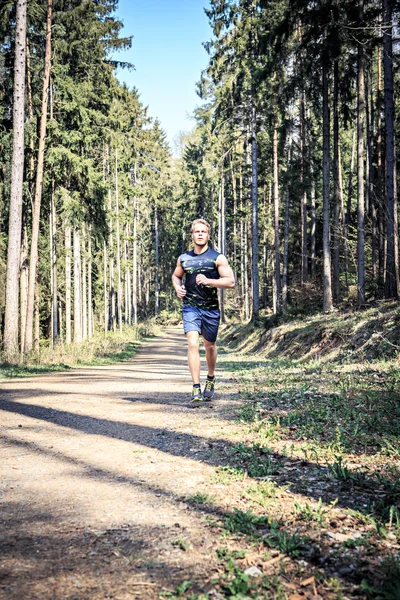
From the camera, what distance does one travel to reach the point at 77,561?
7.18 feet

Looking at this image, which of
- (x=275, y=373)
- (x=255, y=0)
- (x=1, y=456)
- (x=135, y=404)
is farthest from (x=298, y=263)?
(x=1, y=456)

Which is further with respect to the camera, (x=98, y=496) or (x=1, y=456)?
(x=1, y=456)

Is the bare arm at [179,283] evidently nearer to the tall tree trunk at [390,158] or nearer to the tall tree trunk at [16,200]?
the tall tree trunk at [16,200]

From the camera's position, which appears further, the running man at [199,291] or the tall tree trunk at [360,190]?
the tall tree trunk at [360,190]

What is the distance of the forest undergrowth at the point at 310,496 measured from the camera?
2020 mm

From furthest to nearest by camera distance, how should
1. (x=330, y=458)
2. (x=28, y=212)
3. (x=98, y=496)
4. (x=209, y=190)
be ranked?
(x=209, y=190) → (x=28, y=212) → (x=330, y=458) → (x=98, y=496)

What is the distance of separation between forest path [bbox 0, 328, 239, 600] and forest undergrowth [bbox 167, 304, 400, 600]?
19 cm

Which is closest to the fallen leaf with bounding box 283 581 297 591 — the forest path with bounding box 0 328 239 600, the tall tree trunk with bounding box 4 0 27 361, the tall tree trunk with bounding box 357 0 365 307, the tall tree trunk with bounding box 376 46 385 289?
the forest path with bounding box 0 328 239 600

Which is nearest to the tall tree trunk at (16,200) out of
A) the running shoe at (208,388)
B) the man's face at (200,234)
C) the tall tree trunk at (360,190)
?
the running shoe at (208,388)

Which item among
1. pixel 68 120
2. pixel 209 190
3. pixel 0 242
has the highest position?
pixel 209 190

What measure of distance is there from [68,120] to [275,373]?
1656cm

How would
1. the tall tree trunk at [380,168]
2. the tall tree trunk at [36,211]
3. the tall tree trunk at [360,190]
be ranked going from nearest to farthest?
the tall tree trunk at [36,211] → the tall tree trunk at [360,190] → the tall tree trunk at [380,168]

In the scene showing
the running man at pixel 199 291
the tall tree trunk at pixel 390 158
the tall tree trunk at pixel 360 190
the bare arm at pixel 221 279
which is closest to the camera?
the bare arm at pixel 221 279

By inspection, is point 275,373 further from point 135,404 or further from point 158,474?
point 158,474
